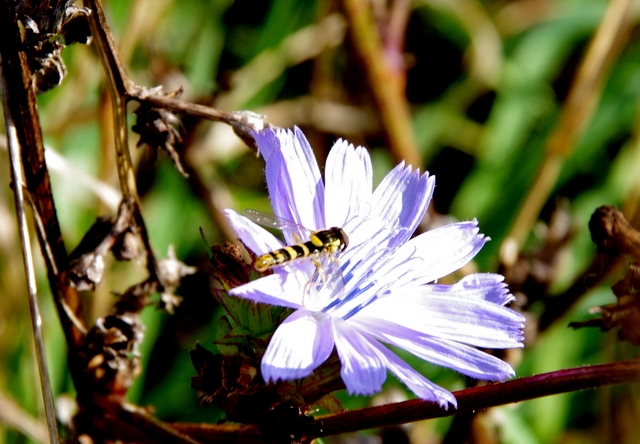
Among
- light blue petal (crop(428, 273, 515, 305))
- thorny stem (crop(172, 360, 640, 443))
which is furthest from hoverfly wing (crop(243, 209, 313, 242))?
thorny stem (crop(172, 360, 640, 443))

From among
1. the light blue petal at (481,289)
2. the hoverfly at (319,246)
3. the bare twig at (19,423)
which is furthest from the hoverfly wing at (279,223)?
the bare twig at (19,423)

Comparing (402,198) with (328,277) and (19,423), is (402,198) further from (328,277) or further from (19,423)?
(19,423)

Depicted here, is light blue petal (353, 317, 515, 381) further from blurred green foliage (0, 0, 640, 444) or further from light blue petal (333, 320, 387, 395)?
blurred green foliage (0, 0, 640, 444)

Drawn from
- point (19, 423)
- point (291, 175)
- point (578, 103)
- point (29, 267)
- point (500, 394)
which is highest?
point (578, 103)

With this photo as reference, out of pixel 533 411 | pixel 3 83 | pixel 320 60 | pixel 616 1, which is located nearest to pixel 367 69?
pixel 320 60

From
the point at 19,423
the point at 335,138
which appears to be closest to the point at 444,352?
the point at 19,423

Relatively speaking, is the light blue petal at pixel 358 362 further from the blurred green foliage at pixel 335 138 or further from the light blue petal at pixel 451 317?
the blurred green foliage at pixel 335 138

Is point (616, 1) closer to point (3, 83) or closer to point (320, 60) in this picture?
point (320, 60)
